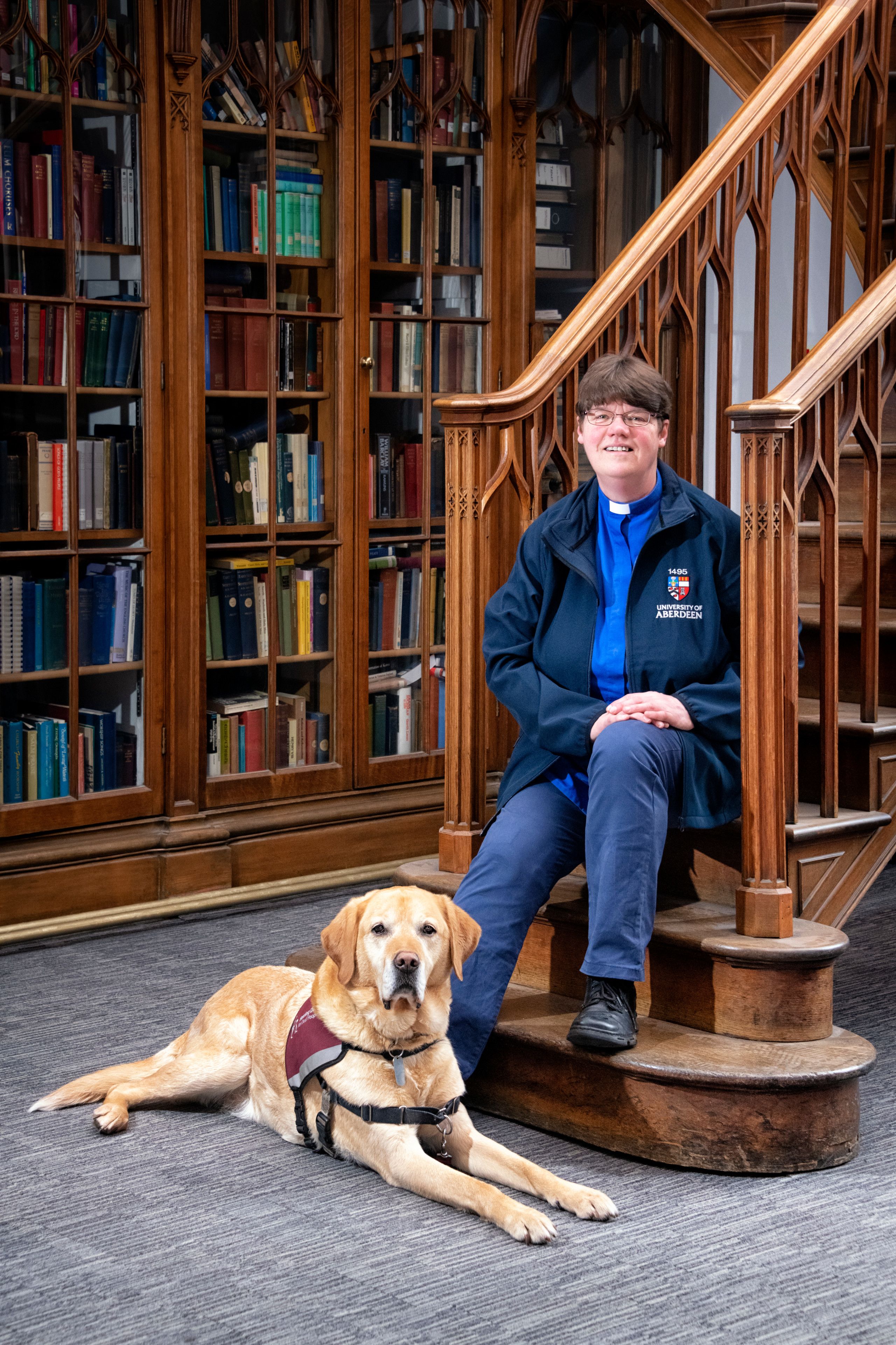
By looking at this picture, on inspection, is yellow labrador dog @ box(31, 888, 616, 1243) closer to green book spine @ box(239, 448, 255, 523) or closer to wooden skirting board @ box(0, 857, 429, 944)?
wooden skirting board @ box(0, 857, 429, 944)

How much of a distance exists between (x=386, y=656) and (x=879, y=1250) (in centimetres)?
273

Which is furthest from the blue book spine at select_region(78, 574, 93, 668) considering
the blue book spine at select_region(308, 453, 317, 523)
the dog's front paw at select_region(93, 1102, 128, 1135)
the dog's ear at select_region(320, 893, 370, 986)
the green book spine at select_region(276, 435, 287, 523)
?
A: the dog's ear at select_region(320, 893, 370, 986)

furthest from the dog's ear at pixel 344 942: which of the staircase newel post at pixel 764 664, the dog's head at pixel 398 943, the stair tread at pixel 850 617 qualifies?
the stair tread at pixel 850 617

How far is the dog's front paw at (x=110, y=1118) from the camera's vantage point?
8.82 feet

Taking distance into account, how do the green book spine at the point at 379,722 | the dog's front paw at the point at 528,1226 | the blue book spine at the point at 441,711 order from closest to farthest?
1. the dog's front paw at the point at 528,1226
2. the green book spine at the point at 379,722
3. the blue book spine at the point at 441,711

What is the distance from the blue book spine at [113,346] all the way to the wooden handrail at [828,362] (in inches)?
74.5

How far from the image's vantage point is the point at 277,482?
4.41 meters

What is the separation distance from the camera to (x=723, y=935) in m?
2.65

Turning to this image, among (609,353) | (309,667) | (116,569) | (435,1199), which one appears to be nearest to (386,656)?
(309,667)

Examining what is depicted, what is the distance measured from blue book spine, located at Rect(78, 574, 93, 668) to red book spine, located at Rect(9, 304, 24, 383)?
21.7 inches

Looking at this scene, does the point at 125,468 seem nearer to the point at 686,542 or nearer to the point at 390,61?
the point at 390,61

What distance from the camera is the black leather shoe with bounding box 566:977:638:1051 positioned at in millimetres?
2539

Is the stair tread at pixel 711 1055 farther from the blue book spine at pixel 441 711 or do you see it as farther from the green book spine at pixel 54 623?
the blue book spine at pixel 441 711

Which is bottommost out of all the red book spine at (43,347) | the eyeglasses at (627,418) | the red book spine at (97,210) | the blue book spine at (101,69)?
the eyeglasses at (627,418)
